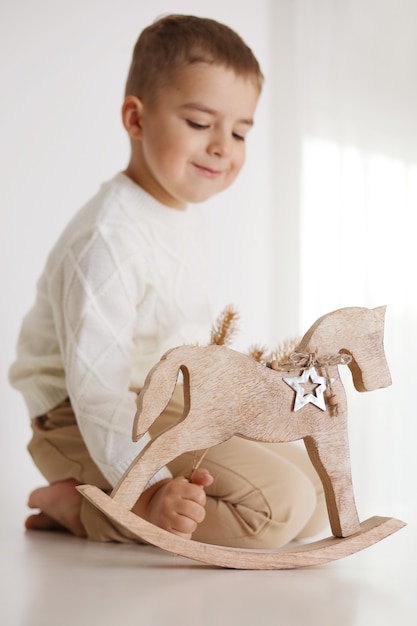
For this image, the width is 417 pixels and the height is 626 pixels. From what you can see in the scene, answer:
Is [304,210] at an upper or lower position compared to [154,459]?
upper

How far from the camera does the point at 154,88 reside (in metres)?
1.19

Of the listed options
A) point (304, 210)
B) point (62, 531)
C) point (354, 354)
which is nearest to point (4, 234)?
point (304, 210)

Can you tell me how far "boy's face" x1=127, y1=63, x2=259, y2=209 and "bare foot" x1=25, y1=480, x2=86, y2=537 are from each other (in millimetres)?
421

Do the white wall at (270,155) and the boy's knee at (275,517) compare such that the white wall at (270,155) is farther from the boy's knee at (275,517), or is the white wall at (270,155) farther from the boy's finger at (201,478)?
the boy's finger at (201,478)

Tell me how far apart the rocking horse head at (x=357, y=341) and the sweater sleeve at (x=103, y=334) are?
251 mm

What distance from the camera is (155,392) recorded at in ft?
2.67

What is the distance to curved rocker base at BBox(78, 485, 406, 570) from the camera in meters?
0.85

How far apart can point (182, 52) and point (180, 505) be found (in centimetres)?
58

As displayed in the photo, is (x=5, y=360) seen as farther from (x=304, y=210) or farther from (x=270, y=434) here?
(x=270, y=434)

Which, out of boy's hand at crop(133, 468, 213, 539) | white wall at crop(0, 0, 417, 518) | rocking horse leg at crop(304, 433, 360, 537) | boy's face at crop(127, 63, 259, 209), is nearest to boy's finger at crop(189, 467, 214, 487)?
boy's hand at crop(133, 468, 213, 539)

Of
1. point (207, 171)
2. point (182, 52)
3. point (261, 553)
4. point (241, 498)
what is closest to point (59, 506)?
point (241, 498)

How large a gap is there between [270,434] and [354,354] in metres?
0.12

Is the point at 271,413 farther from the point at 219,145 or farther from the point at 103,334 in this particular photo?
the point at 219,145

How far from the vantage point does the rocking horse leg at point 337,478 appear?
2.96ft
